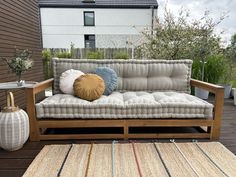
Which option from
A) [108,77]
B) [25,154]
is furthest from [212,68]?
[25,154]

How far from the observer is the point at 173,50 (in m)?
5.04

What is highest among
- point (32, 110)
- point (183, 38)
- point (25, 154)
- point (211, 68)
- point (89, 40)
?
point (89, 40)

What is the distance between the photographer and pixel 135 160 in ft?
6.39

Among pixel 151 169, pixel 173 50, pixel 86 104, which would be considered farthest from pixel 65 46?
pixel 151 169

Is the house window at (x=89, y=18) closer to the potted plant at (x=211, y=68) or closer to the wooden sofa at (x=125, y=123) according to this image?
the potted plant at (x=211, y=68)

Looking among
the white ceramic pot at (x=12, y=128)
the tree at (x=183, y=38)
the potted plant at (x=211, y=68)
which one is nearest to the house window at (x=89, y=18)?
the tree at (x=183, y=38)

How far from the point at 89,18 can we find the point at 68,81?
954 cm

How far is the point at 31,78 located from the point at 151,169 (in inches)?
147

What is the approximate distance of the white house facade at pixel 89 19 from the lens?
1116 centimetres

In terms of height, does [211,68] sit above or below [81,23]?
below

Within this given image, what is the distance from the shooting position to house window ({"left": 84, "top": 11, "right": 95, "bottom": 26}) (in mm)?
11461

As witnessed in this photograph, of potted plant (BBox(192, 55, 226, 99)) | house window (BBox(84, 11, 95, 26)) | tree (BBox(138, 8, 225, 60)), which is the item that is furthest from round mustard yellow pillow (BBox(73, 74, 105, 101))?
house window (BBox(84, 11, 95, 26))

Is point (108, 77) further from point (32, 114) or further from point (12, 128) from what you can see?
point (12, 128)

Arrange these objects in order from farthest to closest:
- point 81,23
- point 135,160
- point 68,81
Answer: point 81,23 → point 68,81 → point 135,160
